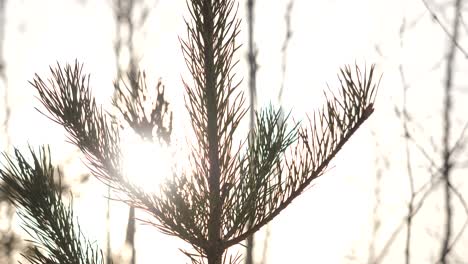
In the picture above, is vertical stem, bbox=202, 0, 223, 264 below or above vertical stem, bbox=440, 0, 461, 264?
below

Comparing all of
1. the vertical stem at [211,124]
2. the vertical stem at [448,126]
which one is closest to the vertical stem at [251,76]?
the vertical stem at [448,126]

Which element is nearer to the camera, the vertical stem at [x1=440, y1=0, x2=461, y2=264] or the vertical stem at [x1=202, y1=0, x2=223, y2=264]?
the vertical stem at [x1=202, y1=0, x2=223, y2=264]

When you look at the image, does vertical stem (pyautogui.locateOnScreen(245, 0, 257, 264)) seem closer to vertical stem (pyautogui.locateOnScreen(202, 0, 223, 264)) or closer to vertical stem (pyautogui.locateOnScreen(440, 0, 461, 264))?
vertical stem (pyautogui.locateOnScreen(440, 0, 461, 264))

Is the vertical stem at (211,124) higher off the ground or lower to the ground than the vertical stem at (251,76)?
lower

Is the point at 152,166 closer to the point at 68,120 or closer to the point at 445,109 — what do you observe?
the point at 68,120

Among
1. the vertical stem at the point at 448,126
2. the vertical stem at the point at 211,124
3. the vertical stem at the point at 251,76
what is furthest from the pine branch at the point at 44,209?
the vertical stem at the point at 448,126

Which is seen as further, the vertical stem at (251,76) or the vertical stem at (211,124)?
the vertical stem at (251,76)

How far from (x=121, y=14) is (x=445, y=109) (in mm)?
7398

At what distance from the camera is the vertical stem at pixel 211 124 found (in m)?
2.77

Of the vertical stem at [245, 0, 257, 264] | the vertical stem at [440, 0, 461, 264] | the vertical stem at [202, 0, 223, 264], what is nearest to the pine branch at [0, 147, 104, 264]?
the vertical stem at [202, 0, 223, 264]

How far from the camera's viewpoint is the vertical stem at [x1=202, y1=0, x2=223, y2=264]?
2773mm

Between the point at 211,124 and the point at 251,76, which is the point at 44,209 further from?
the point at 251,76

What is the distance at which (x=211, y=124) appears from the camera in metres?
2.81

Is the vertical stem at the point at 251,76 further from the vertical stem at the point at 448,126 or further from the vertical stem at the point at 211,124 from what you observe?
the vertical stem at the point at 211,124
